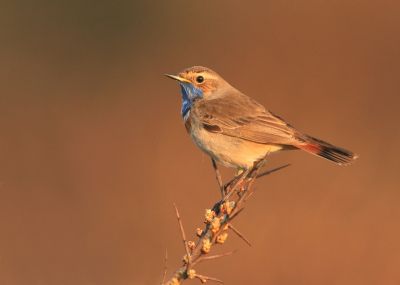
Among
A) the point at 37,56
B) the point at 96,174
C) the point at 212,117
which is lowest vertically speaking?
the point at 96,174

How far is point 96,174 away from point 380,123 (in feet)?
12.3

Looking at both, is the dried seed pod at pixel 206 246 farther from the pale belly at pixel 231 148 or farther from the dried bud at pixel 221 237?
the pale belly at pixel 231 148

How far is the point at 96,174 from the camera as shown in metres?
5.39

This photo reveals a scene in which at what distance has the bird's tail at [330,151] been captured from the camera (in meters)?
3.20

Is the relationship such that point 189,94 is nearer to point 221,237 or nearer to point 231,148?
point 231,148

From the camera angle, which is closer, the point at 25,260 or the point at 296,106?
the point at 25,260

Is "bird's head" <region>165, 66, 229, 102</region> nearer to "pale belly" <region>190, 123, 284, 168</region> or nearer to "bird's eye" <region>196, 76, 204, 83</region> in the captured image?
"bird's eye" <region>196, 76, 204, 83</region>

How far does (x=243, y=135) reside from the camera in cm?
336

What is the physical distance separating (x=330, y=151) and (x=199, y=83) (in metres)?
1.34

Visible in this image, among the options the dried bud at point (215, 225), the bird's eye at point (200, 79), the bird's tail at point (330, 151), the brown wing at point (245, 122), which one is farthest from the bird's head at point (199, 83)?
the dried bud at point (215, 225)

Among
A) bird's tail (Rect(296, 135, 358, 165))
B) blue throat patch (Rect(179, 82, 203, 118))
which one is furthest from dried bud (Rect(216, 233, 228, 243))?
blue throat patch (Rect(179, 82, 203, 118))

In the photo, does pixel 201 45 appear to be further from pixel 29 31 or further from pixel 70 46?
pixel 29 31

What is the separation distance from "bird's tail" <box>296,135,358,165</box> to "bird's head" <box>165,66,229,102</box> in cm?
101

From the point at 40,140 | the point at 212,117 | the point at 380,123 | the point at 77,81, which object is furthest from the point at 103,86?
the point at 380,123
